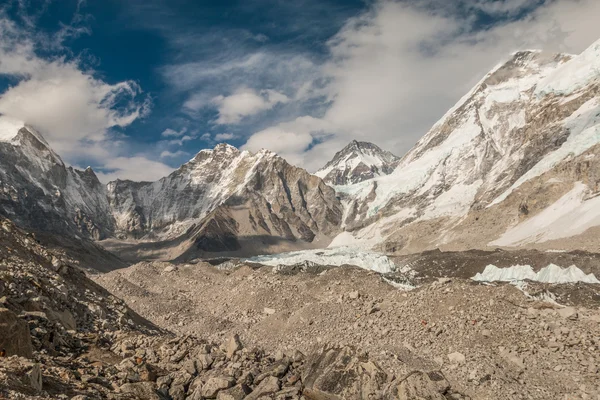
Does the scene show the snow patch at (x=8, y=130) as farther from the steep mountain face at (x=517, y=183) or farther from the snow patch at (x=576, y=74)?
the snow patch at (x=576, y=74)

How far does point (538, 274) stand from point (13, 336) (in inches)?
2155

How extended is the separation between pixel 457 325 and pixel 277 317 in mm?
11514

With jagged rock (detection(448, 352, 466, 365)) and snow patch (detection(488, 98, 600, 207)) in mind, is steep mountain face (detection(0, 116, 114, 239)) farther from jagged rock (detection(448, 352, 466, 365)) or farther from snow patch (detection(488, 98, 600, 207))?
jagged rock (detection(448, 352, 466, 365))

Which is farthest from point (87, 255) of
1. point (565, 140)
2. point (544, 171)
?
point (565, 140)

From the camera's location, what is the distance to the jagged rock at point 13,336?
11.6m

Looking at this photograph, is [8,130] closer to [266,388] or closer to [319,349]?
[319,349]

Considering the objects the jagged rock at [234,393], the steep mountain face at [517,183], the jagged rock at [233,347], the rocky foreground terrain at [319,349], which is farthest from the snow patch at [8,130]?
the jagged rock at [234,393]

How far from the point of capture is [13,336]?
1183 cm

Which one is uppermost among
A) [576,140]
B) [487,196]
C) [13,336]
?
[576,140]

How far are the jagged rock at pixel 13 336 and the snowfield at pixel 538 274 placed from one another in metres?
49.7

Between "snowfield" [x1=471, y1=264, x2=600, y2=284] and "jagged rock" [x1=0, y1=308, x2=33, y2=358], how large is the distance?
49.7m

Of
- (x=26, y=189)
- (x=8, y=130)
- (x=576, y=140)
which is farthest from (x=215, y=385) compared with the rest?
(x=8, y=130)

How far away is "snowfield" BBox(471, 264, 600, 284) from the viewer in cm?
4972

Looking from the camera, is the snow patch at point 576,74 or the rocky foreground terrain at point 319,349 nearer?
the rocky foreground terrain at point 319,349
